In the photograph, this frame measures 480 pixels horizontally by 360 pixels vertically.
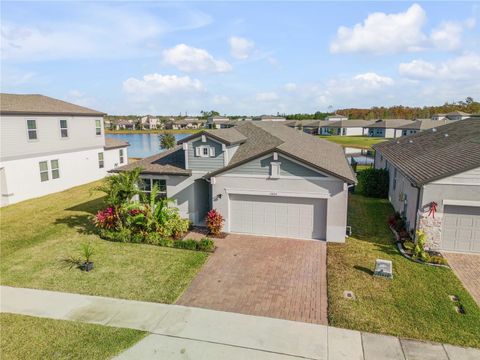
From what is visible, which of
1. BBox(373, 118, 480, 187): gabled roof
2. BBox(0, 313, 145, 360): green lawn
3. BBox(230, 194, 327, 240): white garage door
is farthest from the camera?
BBox(230, 194, 327, 240): white garage door

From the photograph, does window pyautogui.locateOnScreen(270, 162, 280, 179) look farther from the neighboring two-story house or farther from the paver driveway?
the neighboring two-story house

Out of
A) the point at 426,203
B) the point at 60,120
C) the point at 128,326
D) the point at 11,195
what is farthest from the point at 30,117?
the point at 426,203

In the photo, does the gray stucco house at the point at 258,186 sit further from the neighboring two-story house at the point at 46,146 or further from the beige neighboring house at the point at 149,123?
the beige neighboring house at the point at 149,123

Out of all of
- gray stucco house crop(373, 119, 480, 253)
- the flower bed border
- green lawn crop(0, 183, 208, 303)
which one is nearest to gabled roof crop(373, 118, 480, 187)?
gray stucco house crop(373, 119, 480, 253)

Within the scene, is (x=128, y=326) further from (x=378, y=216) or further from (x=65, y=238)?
(x=378, y=216)

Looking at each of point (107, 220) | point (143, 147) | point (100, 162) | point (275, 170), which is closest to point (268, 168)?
point (275, 170)


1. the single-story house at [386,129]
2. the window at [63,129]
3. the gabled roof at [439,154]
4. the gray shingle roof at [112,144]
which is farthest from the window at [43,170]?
the single-story house at [386,129]
